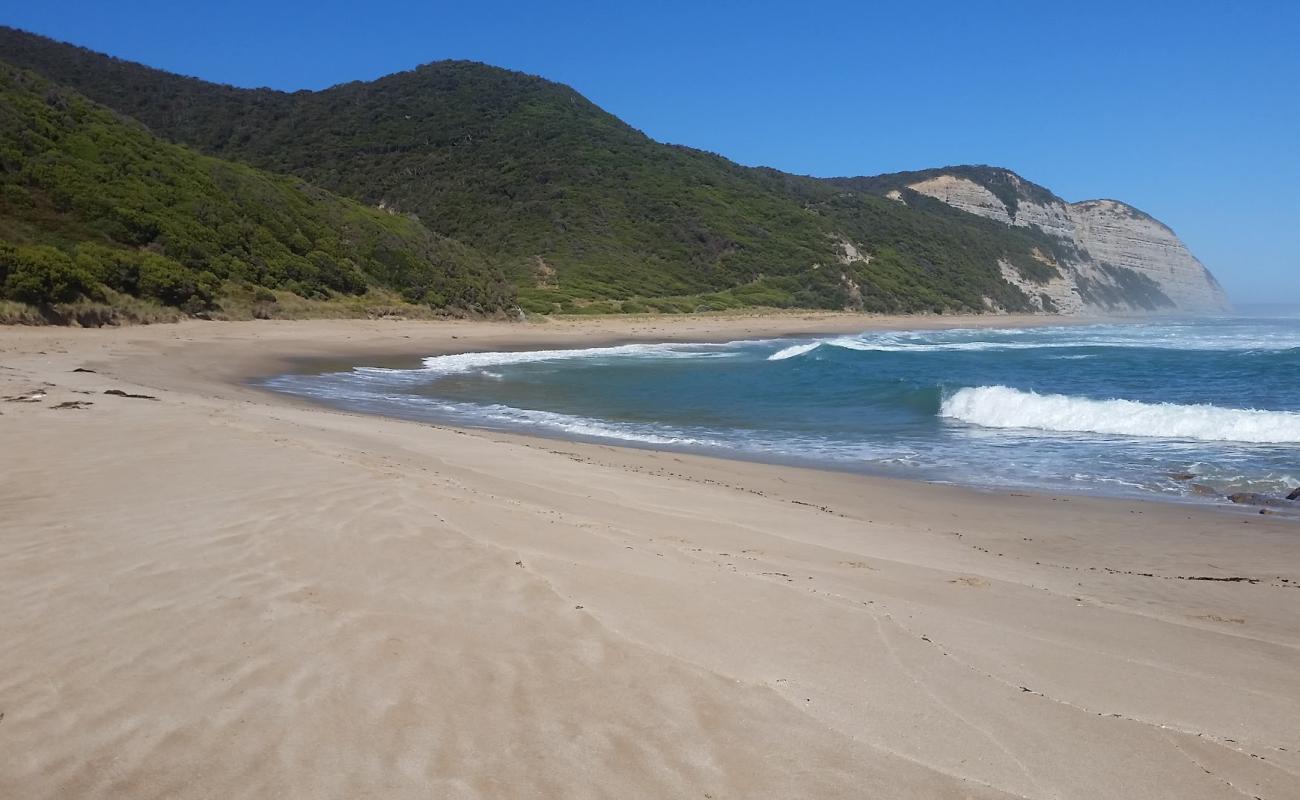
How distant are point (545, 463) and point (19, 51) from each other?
105391 mm

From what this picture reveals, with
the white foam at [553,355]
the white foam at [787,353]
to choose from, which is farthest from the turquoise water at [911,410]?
the white foam at [787,353]

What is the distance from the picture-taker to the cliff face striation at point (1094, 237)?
422ft

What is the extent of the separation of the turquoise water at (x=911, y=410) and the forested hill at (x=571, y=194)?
101ft

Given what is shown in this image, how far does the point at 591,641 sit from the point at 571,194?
258 feet

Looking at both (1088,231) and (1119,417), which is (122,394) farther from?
(1088,231)

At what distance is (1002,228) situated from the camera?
123438 millimetres

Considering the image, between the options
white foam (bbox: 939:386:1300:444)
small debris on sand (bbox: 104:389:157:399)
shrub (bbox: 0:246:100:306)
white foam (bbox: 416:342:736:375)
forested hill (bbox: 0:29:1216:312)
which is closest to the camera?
small debris on sand (bbox: 104:389:157:399)

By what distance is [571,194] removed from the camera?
79.4 meters

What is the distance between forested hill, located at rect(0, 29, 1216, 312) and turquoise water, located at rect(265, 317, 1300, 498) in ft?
101

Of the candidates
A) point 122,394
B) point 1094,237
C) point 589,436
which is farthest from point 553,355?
point 1094,237

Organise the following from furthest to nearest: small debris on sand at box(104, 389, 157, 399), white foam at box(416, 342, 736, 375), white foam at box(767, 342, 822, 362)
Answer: white foam at box(767, 342, 822, 362), white foam at box(416, 342, 736, 375), small debris on sand at box(104, 389, 157, 399)

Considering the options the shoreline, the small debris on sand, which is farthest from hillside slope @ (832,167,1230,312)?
the small debris on sand

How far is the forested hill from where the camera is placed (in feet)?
230

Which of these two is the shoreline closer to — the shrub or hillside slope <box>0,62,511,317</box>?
the shrub
